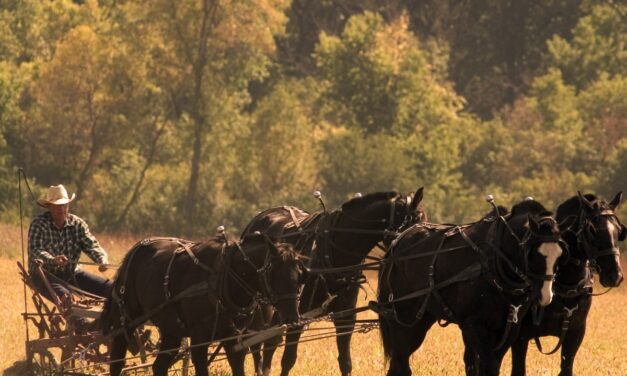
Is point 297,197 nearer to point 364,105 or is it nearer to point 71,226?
point 364,105

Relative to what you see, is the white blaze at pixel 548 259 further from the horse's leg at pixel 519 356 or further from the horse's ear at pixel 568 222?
the horse's leg at pixel 519 356

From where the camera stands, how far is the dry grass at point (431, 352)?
1616cm

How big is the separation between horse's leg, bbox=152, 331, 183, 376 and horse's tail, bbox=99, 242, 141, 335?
85cm

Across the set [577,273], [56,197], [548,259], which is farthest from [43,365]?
[548,259]

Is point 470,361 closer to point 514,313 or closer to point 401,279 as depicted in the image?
point 401,279

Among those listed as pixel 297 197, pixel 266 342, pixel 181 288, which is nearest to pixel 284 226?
pixel 266 342

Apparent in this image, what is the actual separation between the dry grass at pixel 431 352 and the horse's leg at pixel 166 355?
2318 millimetres

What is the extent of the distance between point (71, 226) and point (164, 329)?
2.58 m

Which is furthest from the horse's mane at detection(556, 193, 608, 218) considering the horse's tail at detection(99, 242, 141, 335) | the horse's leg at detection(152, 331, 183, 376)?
the horse's tail at detection(99, 242, 141, 335)

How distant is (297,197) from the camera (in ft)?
177

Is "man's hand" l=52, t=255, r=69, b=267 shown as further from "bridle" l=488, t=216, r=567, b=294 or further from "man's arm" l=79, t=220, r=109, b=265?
"bridle" l=488, t=216, r=567, b=294

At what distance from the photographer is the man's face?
50.6ft

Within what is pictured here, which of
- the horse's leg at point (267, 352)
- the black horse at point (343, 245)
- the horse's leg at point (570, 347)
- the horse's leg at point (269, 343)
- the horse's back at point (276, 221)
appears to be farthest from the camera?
the horse's back at point (276, 221)

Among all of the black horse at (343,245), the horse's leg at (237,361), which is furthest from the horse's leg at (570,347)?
the horse's leg at (237,361)
